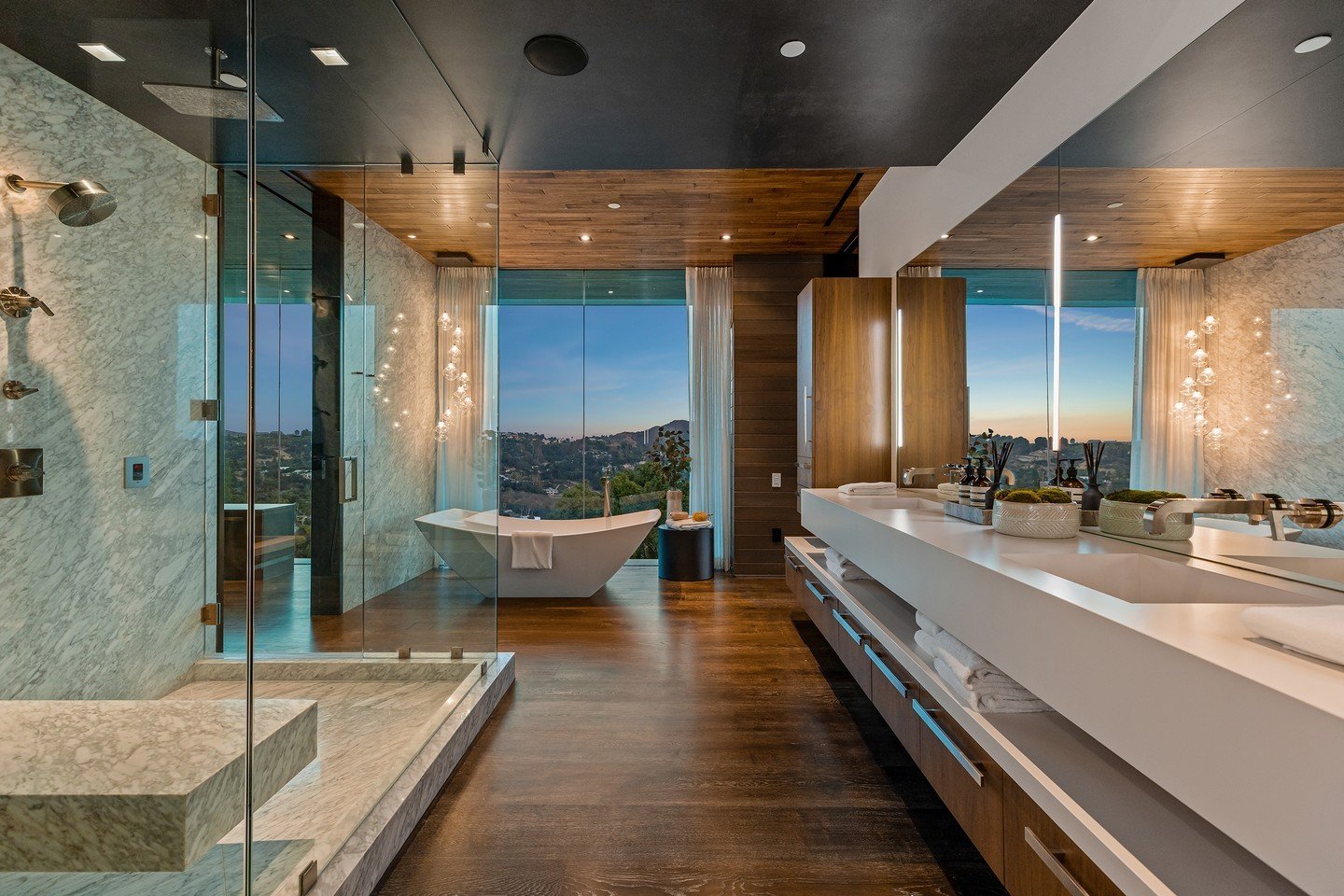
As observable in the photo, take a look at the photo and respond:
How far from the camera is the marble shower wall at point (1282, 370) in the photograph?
1173 millimetres

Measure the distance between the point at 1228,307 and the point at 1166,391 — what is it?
27 cm

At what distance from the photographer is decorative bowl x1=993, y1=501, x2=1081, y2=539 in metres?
1.83

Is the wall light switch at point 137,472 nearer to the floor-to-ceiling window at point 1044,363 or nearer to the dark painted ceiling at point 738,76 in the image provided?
the dark painted ceiling at point 738,76

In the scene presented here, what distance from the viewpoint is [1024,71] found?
222cm

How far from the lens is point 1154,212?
1597 mm

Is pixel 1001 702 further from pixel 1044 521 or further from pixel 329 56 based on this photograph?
pixel 329 56

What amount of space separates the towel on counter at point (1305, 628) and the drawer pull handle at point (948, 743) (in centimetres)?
65

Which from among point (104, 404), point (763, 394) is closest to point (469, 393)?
point (104, 404)

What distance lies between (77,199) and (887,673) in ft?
7.29

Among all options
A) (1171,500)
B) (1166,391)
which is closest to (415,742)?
(1171,500)

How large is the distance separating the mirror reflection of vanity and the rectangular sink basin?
0.27 feet

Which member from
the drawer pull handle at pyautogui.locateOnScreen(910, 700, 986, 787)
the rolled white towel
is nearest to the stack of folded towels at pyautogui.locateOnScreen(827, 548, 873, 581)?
the rolled white towel

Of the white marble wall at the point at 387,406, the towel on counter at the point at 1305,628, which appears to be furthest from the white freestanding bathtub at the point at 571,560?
the towel on counter at the point at 1305,628

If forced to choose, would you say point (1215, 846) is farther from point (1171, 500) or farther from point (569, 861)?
point (569, 861)
